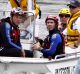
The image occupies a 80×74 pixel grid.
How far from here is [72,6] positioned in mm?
9586

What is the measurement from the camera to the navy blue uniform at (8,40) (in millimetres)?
8359

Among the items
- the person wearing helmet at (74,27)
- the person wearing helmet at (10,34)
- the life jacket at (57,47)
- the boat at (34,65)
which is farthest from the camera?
the person wearing helmet at (74,27)

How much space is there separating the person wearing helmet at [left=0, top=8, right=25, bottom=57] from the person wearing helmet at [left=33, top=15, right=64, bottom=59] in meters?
0.38

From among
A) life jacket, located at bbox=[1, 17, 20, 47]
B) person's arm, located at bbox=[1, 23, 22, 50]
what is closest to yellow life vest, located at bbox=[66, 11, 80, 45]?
life jacket, located at bbox=[1, 17, 20, 47]

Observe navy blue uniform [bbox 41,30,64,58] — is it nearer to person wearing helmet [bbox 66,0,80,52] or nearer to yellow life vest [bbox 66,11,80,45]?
person wearing helmet [bbox 66,0,80,52]

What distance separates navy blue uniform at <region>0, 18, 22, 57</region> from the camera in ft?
27.4

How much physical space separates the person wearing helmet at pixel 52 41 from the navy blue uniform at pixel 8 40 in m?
0.36

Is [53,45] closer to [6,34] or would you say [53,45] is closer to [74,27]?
[6,34]

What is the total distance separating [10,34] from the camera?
27.6 ft

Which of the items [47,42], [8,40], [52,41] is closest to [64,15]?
[47,42]

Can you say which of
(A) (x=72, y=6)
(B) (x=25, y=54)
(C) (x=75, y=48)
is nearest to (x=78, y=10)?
(A) (x=72, y=6)

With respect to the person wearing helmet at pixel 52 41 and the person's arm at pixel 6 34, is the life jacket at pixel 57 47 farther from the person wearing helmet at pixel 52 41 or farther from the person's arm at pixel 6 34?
the person's arm at pixel 6 34

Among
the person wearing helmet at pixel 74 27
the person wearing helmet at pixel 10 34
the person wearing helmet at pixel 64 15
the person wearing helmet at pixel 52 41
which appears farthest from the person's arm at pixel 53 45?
the person wearing helmet at pixel 64 15

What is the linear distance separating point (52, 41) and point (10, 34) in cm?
66
